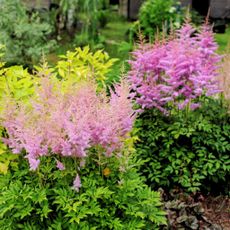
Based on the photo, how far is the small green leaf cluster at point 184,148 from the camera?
4789 millimetres

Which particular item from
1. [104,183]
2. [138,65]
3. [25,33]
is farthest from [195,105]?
[25,33]

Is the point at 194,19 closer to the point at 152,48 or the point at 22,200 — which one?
the point at 152,48

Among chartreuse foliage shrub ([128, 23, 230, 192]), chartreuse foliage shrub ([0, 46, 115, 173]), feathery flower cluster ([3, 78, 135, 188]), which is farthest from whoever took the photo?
chartreuse foliage shrub ([128, 23, 230, 192])

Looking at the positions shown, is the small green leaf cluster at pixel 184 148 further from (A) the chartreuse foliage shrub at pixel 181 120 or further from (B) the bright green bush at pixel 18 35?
(B) the bright green bush at pixel 18 35

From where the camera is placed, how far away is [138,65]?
475cm

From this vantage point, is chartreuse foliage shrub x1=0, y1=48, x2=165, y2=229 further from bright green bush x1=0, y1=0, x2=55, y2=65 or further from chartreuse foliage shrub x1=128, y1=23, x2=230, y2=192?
bright green bush x1=0, y1=0, x2=55, y2=65

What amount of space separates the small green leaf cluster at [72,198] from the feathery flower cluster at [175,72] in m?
1.26

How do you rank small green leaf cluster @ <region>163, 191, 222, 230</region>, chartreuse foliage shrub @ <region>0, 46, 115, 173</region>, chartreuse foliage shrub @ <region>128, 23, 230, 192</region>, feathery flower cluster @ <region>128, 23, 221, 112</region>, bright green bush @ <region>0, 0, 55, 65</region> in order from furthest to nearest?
bright green bush @ <region>0, 0, 55, 65</region>
chartreuse foliage shrub @ <region>128, 23, 230, 192</region>
feathery flower cluster @ <region>128, 23, 221, 112</region>
small green leaf cluster @ <region>163, 191, 222, 230</region>
chartreuse foliage shrub @ <region>0, 46, 115, 173</region>

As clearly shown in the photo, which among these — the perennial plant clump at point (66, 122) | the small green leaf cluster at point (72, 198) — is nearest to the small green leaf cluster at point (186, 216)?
the small green leaf cluster at point (72, 198)

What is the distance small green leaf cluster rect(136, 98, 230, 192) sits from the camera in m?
4.79

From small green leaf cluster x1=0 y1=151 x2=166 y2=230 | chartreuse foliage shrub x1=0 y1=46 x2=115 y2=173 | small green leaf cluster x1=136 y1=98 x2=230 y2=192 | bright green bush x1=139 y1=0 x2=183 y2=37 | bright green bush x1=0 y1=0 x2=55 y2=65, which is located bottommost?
bright green bush x1=139 y1=0 x2=183 y2=37

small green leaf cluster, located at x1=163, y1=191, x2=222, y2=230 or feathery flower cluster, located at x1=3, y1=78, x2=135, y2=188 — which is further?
small green leaf cluster, located at x1=163, y1=191, x2=222, y2=230

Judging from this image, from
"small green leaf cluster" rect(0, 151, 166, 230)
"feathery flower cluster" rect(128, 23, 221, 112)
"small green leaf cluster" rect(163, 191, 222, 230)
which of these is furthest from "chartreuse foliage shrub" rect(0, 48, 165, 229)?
"feathery flower cluster" rect(128, 23, 221, 112)

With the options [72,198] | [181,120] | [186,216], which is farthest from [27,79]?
[186,216]
